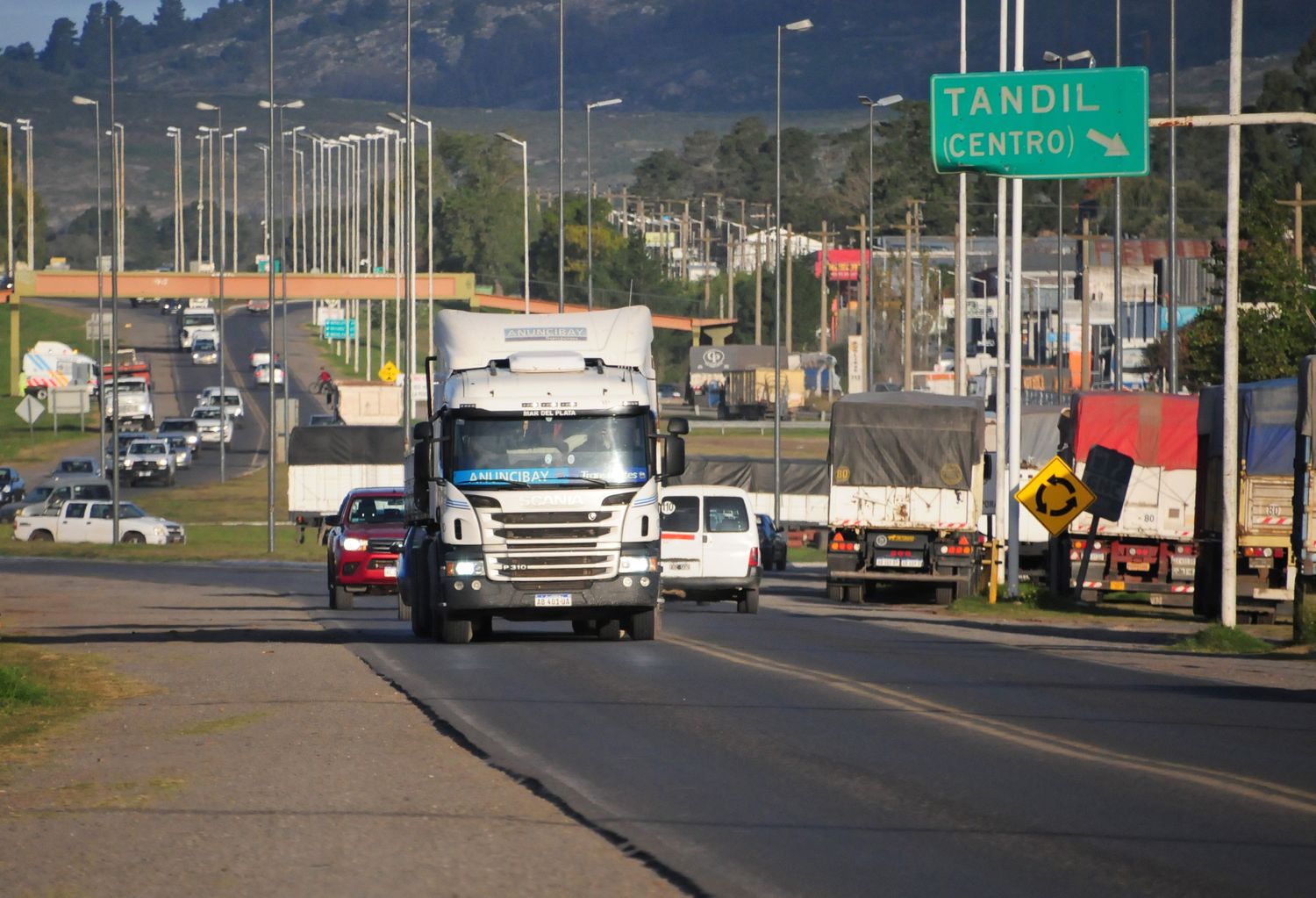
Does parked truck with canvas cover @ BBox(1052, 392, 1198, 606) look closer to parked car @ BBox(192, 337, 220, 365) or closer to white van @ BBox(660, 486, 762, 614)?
white van @ BBox(660, 486, 762, 614)

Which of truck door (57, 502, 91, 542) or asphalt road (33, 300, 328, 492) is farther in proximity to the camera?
asphalt road (33, 300, 328, 492)

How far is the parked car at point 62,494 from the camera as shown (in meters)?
58.5

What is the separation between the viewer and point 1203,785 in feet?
37.7

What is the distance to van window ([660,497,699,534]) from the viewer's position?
30094 millimetres

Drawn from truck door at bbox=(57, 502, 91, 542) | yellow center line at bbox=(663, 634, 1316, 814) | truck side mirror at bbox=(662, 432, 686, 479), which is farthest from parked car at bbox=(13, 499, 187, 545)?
yellow center line at bbox=(663, 634, 1316, 814)

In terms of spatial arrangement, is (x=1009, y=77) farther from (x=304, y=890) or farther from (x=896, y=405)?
(x=304, y=890)

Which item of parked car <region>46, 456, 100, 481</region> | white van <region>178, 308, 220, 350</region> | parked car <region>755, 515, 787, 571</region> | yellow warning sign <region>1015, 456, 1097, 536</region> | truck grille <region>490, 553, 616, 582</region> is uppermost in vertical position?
white van <region>178, 308, 220, 350</region>

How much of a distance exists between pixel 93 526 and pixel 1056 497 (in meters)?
34.5

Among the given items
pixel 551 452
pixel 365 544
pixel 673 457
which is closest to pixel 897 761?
pixel 673 457

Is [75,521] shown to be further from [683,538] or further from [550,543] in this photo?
[550,543]

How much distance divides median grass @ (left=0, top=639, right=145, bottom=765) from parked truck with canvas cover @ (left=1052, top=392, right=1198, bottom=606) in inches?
712

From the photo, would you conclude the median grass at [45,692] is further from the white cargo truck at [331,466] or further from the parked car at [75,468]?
the parked car at [75,468]

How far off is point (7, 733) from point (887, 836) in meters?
7.32

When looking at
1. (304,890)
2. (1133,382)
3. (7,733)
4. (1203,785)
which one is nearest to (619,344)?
(7,733)
